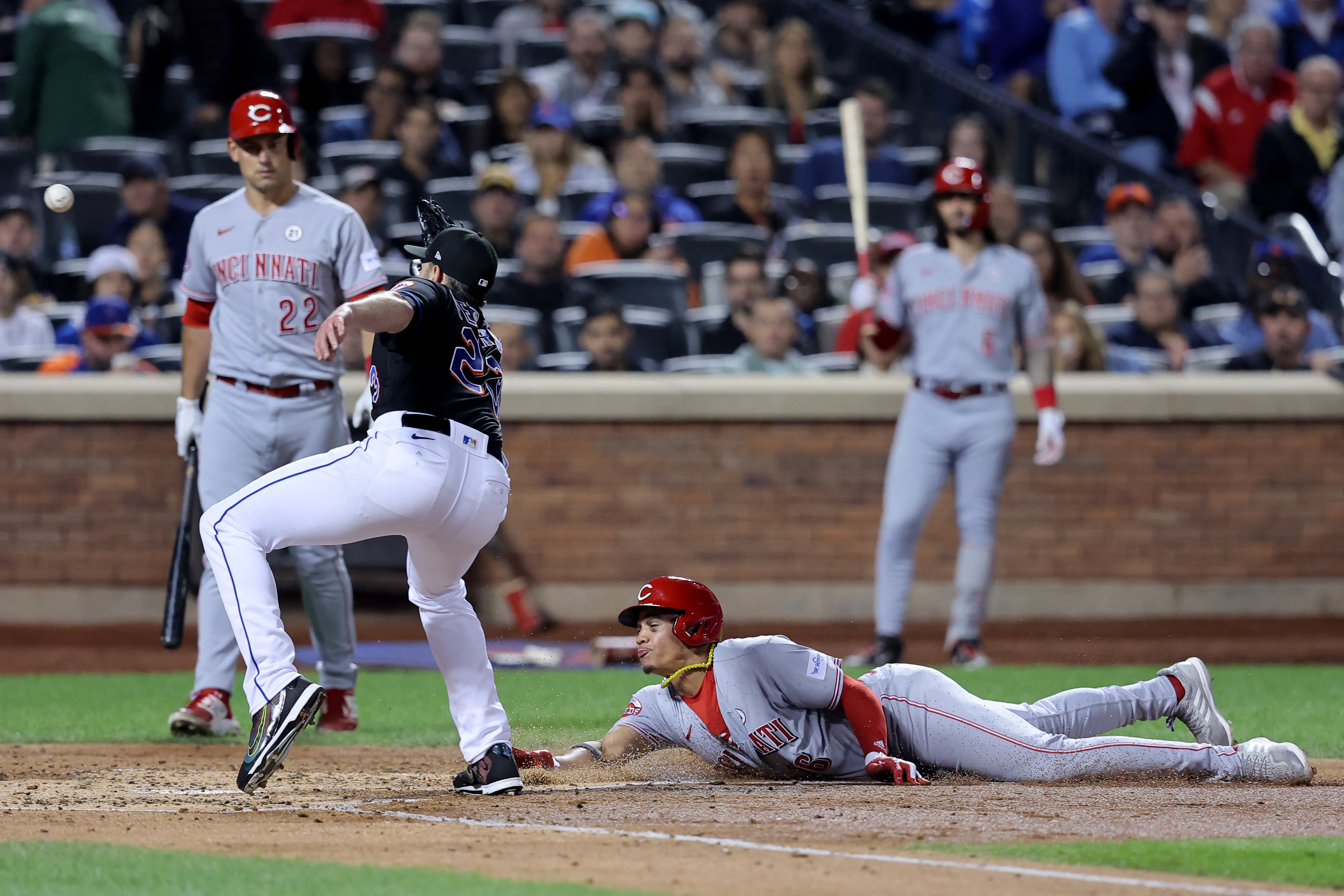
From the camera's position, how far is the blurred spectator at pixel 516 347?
11039mm

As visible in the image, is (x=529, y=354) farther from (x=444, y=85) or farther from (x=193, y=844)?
(x=193, y=844)

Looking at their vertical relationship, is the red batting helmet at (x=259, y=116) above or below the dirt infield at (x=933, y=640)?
above

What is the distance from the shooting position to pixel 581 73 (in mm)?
13516

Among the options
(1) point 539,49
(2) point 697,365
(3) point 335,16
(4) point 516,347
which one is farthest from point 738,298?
(3) point 335,16

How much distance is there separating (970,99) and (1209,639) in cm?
517

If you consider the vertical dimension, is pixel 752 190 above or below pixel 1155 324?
above

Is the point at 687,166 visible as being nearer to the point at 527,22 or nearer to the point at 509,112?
the point at 509,112

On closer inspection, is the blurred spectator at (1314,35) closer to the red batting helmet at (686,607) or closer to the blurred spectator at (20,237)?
the blurred spectator at (20,237)

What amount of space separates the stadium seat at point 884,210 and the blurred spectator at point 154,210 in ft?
14.6

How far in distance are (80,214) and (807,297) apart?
16.5 feet

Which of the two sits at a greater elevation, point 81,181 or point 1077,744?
point 81,181

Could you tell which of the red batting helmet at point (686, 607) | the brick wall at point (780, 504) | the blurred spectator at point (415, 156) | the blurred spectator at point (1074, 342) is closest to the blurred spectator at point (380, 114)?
the blurred spectator at point (415, 156)

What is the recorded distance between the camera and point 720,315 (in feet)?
37.9

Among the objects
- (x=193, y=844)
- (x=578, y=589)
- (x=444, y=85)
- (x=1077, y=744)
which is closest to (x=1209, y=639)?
(x=578, y=589)
